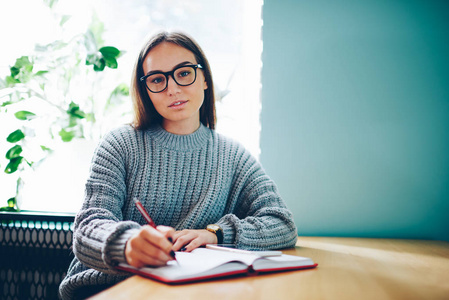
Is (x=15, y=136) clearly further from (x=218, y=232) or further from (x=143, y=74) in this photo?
(x=218, y=232)

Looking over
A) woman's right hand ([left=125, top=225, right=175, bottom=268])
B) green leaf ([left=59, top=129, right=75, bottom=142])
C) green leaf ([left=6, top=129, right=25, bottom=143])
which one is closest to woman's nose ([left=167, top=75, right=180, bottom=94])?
woman's right hand ([left=125, top=225, right=175, bottom=268])

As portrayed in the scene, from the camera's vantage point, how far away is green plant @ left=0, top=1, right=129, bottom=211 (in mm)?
1515

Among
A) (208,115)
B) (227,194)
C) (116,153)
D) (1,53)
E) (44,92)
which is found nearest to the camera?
(116,153)

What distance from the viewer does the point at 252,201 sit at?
3.79 ft

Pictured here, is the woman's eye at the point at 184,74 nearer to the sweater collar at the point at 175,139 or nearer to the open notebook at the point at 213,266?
the sweater collar at the point at 175,139

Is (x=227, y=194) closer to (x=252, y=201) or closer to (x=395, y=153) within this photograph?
(x=252, y=201)

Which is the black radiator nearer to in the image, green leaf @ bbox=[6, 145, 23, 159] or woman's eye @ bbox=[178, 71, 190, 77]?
green leaf @ bbox=[6, 145, 23, 159]

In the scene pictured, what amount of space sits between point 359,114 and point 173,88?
2.47 ft

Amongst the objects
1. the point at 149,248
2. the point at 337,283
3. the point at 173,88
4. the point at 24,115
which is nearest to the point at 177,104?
the point at 173,88

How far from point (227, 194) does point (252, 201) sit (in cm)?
9

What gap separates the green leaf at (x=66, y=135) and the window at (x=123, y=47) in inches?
1.1

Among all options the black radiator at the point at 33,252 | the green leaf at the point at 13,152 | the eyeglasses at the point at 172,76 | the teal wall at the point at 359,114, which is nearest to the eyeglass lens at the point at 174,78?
the eyeglasses at the point at 172,76

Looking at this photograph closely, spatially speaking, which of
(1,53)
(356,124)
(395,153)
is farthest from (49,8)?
(395,153)

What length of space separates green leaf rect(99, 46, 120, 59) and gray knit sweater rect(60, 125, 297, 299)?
48cm
